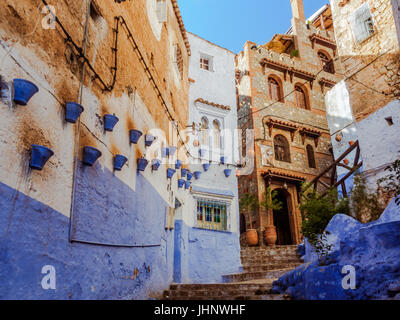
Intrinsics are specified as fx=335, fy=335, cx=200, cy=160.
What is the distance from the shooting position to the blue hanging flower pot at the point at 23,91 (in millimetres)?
3188

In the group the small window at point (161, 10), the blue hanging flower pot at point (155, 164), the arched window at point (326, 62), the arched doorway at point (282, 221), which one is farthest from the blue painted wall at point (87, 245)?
the arched window at point (326, 62)

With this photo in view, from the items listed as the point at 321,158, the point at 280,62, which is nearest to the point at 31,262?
the point at 321,158

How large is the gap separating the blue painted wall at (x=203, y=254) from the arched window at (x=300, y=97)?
9988mm

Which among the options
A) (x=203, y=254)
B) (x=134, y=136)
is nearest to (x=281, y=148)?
(x=203, y=254)

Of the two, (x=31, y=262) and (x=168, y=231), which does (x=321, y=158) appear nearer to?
(x=168, y=231)

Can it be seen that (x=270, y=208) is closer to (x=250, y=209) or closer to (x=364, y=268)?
(x=250, y=209)

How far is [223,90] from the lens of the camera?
43.9 feet

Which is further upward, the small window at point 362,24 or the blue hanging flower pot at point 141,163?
the small window at point 362,24

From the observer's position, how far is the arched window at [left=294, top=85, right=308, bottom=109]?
18.3 meters

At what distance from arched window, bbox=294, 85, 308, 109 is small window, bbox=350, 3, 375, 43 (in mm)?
9825

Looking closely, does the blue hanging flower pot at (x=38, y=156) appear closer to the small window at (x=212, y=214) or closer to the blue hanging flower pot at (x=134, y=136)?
the blue hanging flower pot at (x=134, y=136)

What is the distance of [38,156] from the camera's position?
334cm

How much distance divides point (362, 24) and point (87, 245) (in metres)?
8.03
